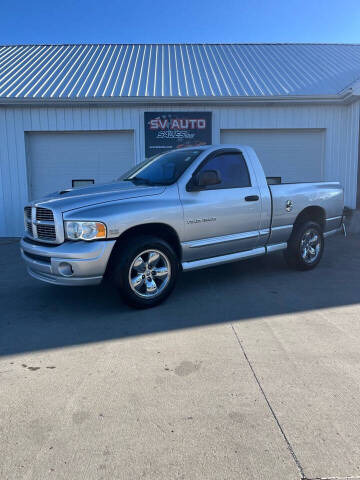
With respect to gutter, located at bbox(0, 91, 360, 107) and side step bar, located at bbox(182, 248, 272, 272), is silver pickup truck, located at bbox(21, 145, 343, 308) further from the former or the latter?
gutter, located at bbox(0, 91, 360, 107)

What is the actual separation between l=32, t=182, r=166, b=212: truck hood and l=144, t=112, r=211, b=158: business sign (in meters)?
5.65

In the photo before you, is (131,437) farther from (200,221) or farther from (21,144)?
(21,144)

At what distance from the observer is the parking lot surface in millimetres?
2234

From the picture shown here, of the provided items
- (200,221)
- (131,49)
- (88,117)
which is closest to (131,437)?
(200,221)

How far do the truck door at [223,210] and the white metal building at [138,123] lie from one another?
5.15 m

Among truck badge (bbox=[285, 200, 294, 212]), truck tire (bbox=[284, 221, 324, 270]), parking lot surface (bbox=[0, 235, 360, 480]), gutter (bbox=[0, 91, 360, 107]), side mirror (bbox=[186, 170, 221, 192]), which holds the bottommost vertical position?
parking lot surface (bbox=[0, 235, 360, 480])

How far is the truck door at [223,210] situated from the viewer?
4.98 meters

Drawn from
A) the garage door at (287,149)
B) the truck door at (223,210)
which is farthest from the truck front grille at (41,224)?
the garage door at (287,149)

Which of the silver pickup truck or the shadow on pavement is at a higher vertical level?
the silver pickup truck

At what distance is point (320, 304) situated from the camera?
4.90 meters

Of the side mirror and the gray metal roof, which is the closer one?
the side mirror

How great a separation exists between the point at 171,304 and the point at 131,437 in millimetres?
2526

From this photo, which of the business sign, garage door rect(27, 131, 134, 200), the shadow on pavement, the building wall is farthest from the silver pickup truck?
garage door rect(27, 131, 134, 200)

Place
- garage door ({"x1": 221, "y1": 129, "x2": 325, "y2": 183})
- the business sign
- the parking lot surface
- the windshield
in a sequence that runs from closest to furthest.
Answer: the parking lot surface → the windshield → the business sign → garage door ({"x1": 221, "y1": 129, "x2": 325, "y2": 183})
